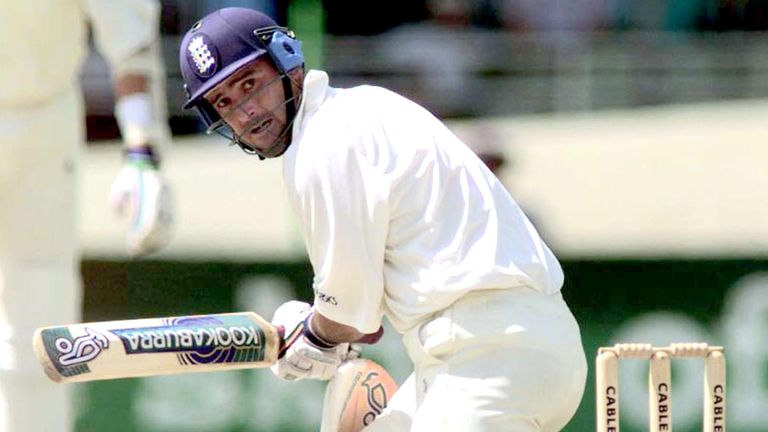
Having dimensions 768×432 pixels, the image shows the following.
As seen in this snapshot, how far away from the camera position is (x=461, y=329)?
144 inches

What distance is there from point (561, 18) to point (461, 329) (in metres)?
5.37

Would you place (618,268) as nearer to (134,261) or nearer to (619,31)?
(134,261)

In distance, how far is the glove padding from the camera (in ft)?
12.8

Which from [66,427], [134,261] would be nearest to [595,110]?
[134,261]

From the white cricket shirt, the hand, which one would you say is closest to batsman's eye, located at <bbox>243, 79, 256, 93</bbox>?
the white cricket shirt

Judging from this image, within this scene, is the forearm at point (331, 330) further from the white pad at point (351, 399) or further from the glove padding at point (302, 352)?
the white pad at point (351, 399)

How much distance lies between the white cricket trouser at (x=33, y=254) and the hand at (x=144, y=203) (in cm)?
29

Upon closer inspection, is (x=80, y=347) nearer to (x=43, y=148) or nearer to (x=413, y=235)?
(x=413, y=235)

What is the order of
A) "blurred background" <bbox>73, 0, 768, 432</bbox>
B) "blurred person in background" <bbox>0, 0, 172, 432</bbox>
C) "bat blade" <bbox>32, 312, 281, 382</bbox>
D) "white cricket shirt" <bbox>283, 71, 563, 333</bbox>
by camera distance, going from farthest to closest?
"blurred background" <bbox>73, 0, 768, 432</bbox> → "blurred person in background" <bbox>0, 0, 172, 432</bbox> → "bat blade" <bbox>32, 312, 281, 382</bbox> → "white cricket shirt" <bbox>283, 71, 563, 333</bbox>

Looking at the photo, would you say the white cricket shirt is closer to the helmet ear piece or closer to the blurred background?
the helmet ear piece

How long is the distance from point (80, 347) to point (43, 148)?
1.41 metres

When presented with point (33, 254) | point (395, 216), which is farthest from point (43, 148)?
point (395, 216)

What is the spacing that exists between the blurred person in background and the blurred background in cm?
187

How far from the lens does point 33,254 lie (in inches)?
201
